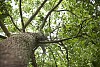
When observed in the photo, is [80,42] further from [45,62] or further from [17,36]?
[45,62]

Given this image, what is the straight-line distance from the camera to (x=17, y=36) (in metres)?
3.56

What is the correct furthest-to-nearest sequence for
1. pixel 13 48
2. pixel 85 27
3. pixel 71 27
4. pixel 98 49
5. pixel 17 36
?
pixel 71 27
pixel 85 27
pixel 98 49
pixel 17 36
pixel 13 48

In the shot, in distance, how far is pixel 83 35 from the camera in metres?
5.28

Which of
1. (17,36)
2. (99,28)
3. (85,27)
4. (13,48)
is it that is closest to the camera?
(13,48)

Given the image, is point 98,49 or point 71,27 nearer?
point 98,49

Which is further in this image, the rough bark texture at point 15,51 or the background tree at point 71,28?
the background tree at point 71,28

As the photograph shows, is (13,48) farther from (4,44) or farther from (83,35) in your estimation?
(83,35)

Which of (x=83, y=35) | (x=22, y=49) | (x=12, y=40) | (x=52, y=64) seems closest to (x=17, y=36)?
(x=12, y=40)

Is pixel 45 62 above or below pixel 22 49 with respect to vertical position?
below

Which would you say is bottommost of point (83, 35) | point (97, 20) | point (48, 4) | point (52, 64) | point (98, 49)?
point (52, 64)

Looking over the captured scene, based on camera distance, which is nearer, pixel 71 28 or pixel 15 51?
pixel 15 51

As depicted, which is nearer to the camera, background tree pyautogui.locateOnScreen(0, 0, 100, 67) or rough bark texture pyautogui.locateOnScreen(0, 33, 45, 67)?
rough bark texture pyautogui.locateOnScreen(0, 33, 45, 67)

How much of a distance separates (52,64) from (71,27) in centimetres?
283

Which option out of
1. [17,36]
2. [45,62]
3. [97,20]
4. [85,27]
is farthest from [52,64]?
[17,36]
